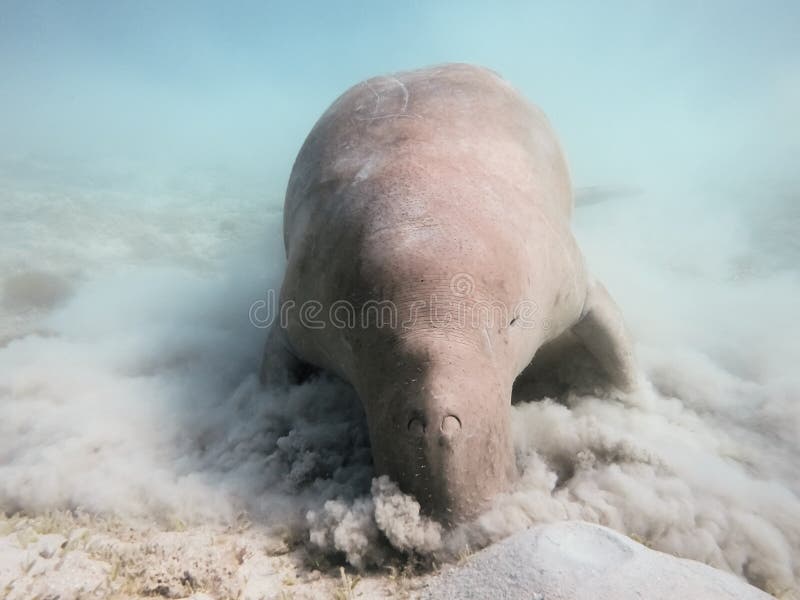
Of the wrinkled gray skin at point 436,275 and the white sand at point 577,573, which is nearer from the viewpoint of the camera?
the white sand at point 577,573

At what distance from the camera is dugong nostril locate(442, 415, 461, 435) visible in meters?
2.03

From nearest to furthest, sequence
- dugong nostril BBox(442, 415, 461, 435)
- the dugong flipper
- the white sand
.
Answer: the white sand → dugong nostril BBox(442, 415, 461, 435) → the dugong flipper

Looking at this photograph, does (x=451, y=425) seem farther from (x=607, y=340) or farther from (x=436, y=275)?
(x=607, y=340)

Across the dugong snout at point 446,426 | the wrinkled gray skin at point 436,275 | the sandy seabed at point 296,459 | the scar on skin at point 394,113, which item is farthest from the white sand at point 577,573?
the scar on skin at point 394,113

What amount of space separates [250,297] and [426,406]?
5711mm

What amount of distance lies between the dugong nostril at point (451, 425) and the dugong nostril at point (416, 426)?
0.31 ft

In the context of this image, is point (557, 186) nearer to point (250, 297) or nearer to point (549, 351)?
point (549, 351)

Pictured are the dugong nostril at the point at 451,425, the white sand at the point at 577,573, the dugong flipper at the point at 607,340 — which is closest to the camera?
the white sand at the point at 577,573

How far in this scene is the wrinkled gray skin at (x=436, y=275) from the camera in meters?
2.13

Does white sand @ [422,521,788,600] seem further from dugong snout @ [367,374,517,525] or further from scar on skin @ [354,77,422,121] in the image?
scar on skin @ [354,77,422,121]

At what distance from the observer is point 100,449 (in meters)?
3.36

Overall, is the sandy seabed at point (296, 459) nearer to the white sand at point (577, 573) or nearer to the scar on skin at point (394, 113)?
the white sand at point (577, 573)

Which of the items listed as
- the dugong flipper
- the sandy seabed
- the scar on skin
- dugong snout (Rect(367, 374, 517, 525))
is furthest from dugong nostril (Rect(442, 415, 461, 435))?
the dugong flipper

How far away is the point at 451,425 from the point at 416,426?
0.50 ft
